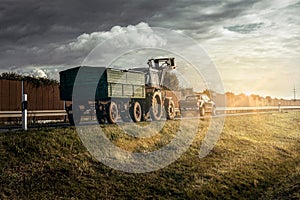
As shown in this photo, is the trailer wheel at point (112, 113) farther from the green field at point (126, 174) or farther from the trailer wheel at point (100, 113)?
the green field at point (126, 174)

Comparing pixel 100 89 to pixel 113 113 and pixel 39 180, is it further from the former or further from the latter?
pixel 39 180

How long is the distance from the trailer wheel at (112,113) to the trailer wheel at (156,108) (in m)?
3.21

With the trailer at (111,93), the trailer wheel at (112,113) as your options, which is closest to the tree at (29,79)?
the trailer at (111,93)

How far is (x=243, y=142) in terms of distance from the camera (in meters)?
17.9

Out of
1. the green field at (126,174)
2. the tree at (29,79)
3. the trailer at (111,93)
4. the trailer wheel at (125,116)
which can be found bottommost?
the green field at (126,174)

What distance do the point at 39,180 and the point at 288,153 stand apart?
45.9 ft

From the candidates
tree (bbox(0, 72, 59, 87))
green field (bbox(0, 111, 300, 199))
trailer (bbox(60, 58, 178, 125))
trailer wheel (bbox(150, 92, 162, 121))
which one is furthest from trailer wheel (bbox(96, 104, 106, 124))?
tree (bbox(0, 72, 59, 87))

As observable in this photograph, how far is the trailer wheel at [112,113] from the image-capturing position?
15.2 metres

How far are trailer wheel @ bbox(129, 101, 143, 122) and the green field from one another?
202cm

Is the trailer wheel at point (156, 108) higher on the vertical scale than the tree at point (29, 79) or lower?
lower

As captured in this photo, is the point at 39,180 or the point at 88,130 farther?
the point at 88,130

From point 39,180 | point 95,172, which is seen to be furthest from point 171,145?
point 39,180

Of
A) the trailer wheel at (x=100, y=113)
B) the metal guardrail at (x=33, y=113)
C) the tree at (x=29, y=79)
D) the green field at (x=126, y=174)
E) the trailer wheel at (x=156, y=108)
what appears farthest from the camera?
the tree at (x=29, y=79)

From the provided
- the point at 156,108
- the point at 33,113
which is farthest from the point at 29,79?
the point at 156,108
